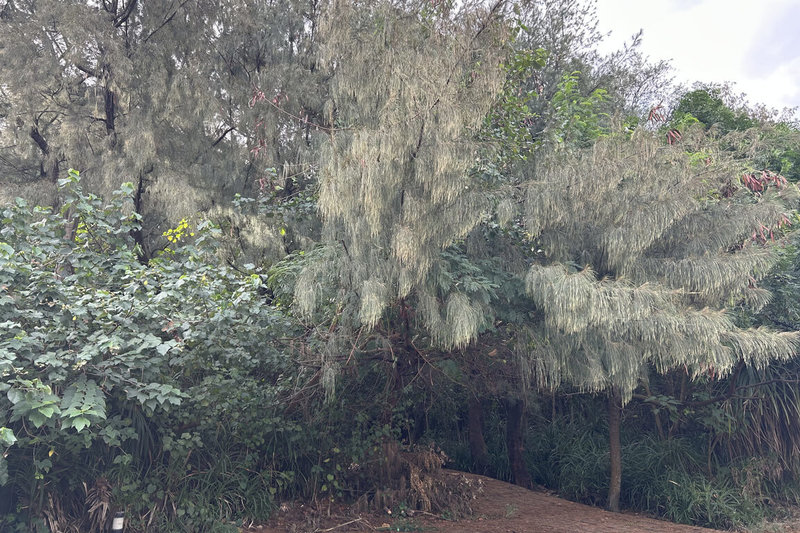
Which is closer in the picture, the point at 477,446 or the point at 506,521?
the point at 506,521

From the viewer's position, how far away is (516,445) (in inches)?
304

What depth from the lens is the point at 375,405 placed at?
6.19m

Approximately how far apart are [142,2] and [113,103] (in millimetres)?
1659

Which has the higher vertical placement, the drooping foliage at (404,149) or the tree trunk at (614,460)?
the drooping foliage at (404,149)

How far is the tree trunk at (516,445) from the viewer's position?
25.0 feet

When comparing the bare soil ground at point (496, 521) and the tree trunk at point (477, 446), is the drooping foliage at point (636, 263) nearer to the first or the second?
the bare soil ground at point (496, 521)

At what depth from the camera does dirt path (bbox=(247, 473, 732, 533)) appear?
17.9 ft

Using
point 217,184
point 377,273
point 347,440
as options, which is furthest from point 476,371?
point 217,184

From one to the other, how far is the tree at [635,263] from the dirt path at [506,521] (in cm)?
161

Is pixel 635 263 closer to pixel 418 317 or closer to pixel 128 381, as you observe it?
pixel 418 317

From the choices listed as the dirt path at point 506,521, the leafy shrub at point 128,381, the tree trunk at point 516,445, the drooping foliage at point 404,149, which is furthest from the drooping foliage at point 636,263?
the tree trunk at point 516,445

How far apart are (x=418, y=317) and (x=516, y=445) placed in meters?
3.88

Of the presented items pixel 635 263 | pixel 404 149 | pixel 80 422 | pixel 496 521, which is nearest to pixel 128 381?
pixel 80 422

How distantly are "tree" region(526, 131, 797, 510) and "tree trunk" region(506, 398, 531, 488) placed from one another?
2.57m
